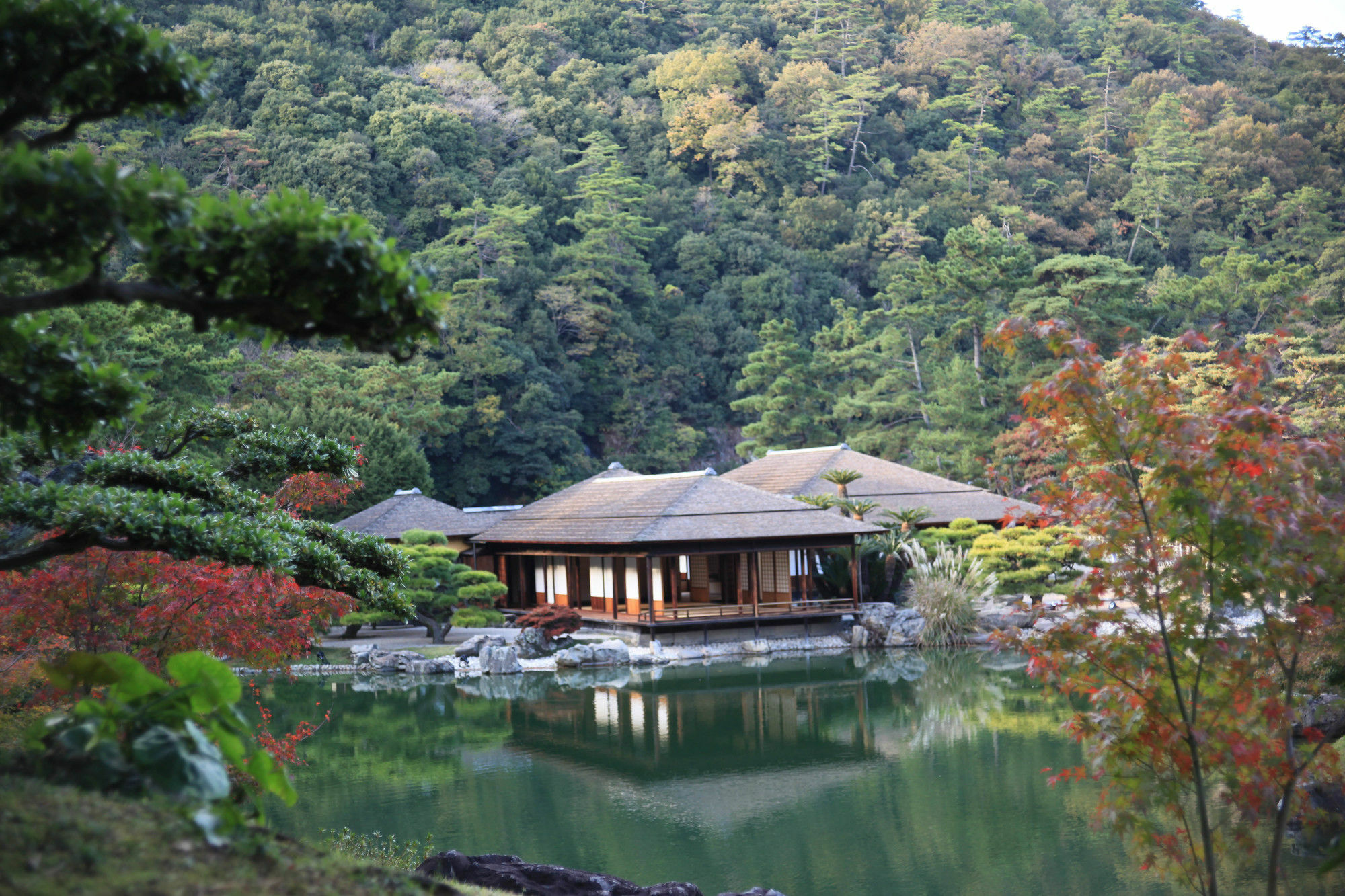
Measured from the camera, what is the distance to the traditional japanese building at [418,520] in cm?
2195

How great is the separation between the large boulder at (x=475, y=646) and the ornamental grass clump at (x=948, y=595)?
717cm

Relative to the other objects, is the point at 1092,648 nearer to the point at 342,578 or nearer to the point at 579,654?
the point at 342,578

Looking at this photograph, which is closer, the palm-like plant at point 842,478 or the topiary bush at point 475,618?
the topiary bush at point 475,618

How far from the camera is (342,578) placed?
5.87 metres

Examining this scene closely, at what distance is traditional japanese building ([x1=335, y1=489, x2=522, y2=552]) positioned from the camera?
22.0 m

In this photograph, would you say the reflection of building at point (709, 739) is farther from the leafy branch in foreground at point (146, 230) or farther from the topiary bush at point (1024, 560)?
the leafy branch in foreground at point (146, 230)

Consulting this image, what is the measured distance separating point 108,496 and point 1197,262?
3941 centimetres

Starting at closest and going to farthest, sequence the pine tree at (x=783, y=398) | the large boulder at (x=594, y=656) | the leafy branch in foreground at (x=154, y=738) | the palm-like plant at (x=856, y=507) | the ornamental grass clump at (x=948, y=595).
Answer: the leafy branch in foreground at (x=154, y=738) → the large boulder at (x=594, y=656) → the ornamental grass clump at (x=948, y=595) → the palm-like plant at (x=856, y=507) → the pine tree at (x=783, y=398)

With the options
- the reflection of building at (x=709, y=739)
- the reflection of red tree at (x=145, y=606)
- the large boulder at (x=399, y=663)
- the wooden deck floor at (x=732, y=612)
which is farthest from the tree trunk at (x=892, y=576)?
the reflection of red tree at (x=145, y=606)

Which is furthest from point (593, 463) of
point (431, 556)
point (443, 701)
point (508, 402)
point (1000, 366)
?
point (443, 701)

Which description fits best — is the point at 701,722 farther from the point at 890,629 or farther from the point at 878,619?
the point at 878,619

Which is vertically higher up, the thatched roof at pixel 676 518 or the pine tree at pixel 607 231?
the pine tree at pixel 607 231

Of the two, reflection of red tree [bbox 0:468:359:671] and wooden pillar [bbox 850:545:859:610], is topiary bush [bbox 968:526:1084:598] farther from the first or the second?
reflection of red tree [bbox 0:468:359:671]

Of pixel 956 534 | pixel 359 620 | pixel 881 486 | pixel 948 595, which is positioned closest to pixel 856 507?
pixel 956 534
